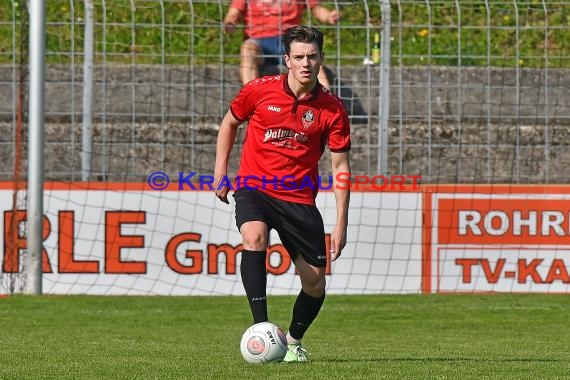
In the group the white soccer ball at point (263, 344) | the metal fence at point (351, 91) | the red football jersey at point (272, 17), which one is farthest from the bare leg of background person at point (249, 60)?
the white soccer ball at point (263, 344)

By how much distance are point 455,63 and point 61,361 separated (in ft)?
31.4

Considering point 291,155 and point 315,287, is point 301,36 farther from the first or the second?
point 315,287

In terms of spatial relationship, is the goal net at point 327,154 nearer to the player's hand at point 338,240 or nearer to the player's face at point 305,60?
the player's hand at point 338,240

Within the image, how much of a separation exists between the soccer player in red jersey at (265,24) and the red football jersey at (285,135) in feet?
24.0

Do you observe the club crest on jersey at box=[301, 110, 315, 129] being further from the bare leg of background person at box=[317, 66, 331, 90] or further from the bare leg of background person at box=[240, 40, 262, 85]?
the bare leg of background person at box=[240, 40, 262, 85]

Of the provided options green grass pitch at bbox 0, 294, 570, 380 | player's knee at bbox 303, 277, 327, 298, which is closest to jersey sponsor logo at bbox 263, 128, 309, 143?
player's knee at bbox 303, 277, 327, 298

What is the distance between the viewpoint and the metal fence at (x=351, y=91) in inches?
572

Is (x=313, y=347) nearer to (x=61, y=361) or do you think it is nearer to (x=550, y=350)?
(x=550, y=350)

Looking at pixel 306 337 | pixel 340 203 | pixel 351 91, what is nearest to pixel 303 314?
pixel 340 203

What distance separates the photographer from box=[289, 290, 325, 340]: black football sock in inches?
311

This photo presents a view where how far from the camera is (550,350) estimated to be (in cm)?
916

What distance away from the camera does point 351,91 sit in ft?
49.8

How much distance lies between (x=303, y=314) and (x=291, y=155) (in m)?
0.98

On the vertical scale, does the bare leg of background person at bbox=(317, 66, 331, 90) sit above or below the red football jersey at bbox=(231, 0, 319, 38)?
below
